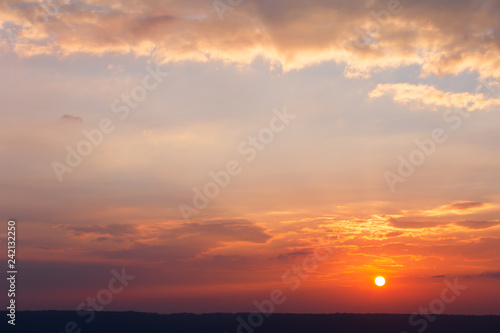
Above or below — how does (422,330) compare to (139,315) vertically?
below

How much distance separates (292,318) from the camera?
105 metres

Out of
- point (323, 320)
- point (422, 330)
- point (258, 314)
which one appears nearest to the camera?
point (422, 330)

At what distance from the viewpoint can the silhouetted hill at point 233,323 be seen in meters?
92.9

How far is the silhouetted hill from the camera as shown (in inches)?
3656

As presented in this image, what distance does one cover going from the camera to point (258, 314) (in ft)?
367

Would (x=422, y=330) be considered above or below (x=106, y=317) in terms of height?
below

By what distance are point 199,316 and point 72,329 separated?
97.1ft

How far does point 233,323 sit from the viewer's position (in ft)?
360

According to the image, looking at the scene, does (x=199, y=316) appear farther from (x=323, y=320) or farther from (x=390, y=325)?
(x=390, y=325)

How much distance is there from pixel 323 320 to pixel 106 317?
5188 centimetres

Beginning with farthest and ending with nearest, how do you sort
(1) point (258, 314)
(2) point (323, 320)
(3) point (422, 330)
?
(1) point (258, 314) → (2) point (323, 320) → (3) point (422, 330)

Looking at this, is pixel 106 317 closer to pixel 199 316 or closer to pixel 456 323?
pixel 199 316

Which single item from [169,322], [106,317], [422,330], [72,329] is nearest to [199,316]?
[169,322]

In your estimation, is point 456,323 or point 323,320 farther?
point 323,320
